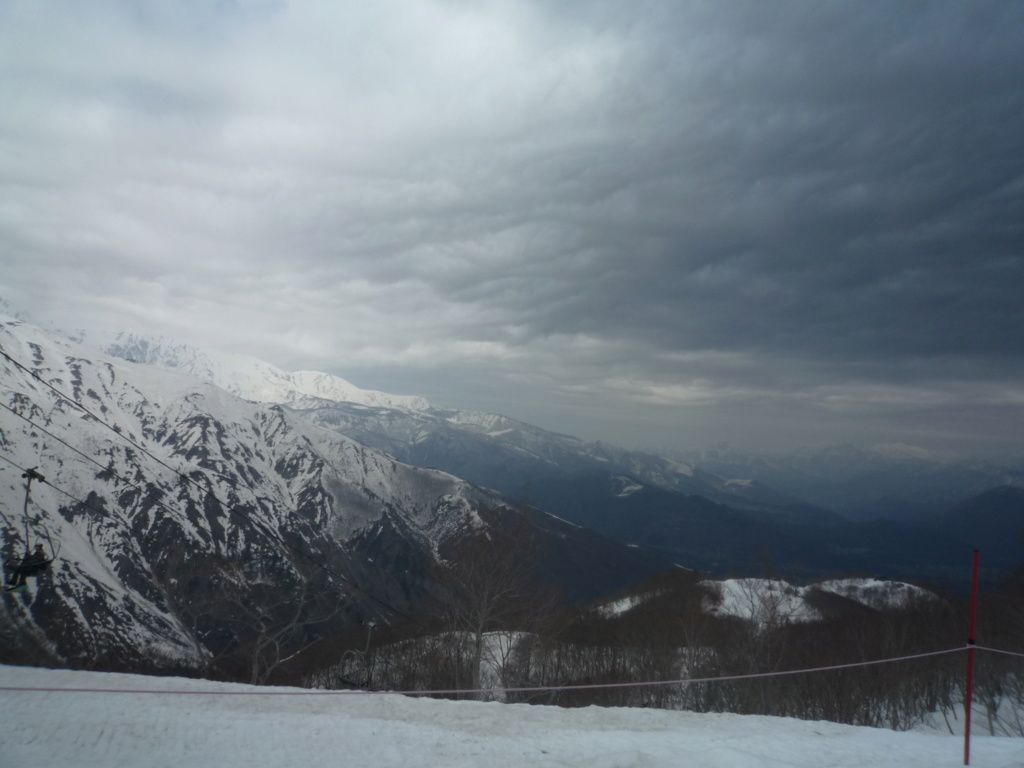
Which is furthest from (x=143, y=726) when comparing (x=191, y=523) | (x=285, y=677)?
(x=191, y=523)

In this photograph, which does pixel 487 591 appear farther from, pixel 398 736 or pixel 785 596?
pixel 785 596

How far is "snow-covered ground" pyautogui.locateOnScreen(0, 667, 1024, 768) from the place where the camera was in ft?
31.5

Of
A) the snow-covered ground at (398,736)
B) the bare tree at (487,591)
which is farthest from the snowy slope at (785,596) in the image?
the snow-covered ground at (398,736)

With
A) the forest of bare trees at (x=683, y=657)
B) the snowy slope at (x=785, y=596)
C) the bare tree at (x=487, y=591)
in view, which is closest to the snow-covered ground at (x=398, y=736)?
the forest of bare trees at (x=683, y=657)

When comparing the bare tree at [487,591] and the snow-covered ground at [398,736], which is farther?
the bare tree at [487,591]

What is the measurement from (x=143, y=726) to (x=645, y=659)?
34248mm

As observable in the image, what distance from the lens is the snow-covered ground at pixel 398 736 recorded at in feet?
31.5

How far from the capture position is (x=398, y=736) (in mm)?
10508

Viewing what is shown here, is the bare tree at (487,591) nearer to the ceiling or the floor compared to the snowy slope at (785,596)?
nearer to the ceiling

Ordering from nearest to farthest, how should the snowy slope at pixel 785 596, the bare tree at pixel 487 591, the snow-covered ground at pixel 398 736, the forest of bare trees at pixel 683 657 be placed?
1. the snow-covered ground at pixel 398 736
2. the bare tree at pixel 487 591
3. the forest of bare trees at pixel 683 657
4. the snowy slope at pixel 785 596

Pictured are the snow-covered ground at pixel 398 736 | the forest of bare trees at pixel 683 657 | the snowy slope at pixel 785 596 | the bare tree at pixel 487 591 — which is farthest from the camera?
the snowy slope at pixel 785 596

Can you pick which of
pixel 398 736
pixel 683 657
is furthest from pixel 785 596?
pixel 398 736

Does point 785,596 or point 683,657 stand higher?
point 785,596

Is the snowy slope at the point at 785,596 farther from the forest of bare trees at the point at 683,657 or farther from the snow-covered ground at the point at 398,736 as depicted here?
the snow-covered ground at the point at 398,736
